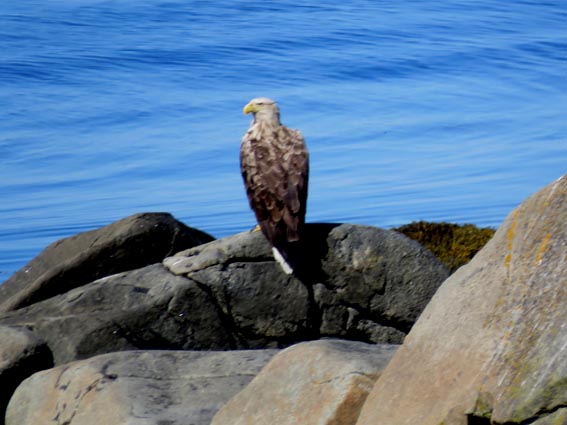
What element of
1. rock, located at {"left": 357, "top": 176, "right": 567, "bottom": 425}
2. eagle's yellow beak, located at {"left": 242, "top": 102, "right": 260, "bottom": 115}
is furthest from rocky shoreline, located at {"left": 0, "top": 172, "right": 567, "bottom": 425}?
eagle's yellow beak, located at {"left": 242, "top": 102, "right": 260, "bottom": 115}

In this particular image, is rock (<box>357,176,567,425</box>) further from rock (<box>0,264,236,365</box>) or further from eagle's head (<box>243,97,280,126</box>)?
eagle's head (<box>243,97,280,126</box>)

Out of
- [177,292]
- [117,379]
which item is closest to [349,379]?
[117,379]

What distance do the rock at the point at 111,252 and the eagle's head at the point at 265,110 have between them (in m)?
1.31

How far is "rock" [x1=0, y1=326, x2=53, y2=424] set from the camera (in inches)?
364

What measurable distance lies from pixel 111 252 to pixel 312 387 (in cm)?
511

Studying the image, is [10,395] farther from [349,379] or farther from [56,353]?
[349,379]

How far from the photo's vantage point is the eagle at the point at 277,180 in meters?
10.1

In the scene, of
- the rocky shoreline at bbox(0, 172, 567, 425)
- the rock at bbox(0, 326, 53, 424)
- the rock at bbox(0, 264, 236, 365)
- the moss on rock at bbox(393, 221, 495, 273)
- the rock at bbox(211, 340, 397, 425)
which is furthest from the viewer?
the moss on rock at bbox(393, 221, 495, 273)

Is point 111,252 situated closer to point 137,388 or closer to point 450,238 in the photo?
point 137,388

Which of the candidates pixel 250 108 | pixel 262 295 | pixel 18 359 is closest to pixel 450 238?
pixel 250 108

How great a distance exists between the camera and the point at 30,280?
459 inches

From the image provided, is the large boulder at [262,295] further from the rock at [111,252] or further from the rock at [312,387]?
the rock at [312,387]

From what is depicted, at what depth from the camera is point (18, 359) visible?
365 inches

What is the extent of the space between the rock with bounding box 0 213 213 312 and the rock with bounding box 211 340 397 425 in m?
4.45
